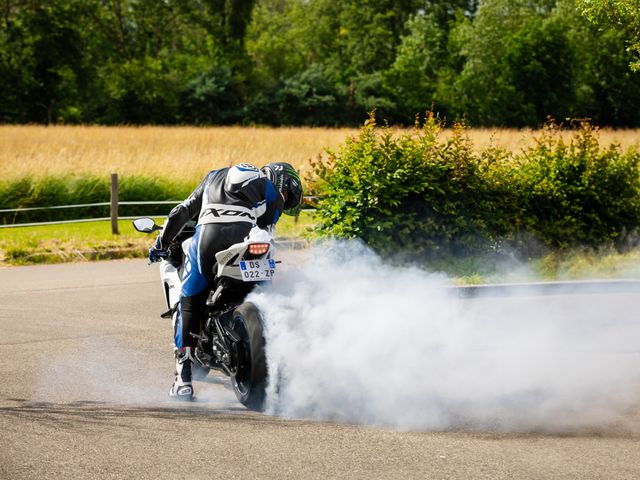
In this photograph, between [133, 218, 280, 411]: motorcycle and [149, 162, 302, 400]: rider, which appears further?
[149, 162, 302, 400]: rider

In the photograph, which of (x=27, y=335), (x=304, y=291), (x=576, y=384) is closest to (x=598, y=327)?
(x=576, y=384)

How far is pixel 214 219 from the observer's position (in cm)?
739

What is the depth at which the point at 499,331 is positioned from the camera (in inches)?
394

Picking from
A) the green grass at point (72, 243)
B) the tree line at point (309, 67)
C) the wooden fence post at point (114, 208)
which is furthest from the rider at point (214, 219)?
the tree line at point (309, 67)

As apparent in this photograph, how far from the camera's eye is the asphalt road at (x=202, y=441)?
5762mm

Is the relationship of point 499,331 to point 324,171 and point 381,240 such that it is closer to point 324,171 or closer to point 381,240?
point 381,240

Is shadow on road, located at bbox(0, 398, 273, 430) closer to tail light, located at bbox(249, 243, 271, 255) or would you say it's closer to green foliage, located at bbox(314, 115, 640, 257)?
tail light, located at bbox(249, 243, 271, 255)

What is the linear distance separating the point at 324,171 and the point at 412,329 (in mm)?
7988

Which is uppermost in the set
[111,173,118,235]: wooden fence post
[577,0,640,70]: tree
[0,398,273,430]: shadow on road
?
[577,0,640,70]: tree

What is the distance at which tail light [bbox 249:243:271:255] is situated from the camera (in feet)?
22.8

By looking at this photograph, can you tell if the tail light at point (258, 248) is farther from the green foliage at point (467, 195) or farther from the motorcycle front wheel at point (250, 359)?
the green foliage at point (467, 195)

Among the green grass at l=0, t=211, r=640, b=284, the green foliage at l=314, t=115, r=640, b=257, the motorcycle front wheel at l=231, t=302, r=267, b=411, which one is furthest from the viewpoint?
the green foliage at l=314, t=115, r=640, b=257

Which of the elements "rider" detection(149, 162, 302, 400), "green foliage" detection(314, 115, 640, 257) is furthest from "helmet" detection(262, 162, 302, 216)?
"green foliage" detection(314, 115, 640, 257)

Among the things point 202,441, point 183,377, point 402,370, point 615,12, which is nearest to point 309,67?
point 615,12
